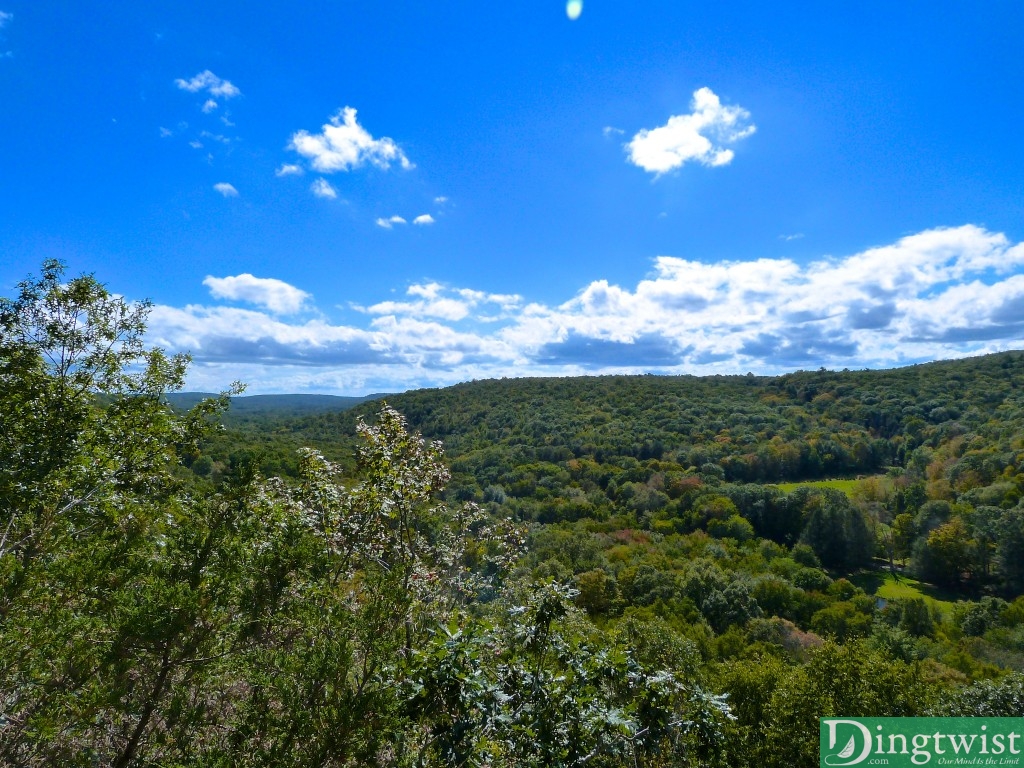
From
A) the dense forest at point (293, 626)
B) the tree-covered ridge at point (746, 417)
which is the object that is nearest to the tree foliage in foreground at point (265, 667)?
the dense forest at point (293, 626)

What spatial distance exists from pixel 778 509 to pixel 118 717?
6633 centimetres

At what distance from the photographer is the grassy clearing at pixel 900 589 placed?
41.5 meters

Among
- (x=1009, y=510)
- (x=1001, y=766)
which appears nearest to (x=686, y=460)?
(x=1009, y=510)

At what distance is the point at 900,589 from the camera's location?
45031 mm

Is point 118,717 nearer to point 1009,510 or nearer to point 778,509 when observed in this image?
point 1009,510

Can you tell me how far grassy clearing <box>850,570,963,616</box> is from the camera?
41.5 metres
